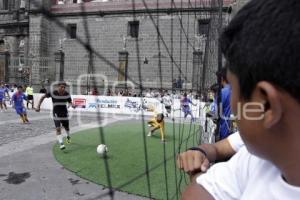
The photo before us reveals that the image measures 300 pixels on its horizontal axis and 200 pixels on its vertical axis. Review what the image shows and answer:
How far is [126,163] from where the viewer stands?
718cm

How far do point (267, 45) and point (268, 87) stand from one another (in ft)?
0.24

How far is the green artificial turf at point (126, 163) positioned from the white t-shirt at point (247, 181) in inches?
104

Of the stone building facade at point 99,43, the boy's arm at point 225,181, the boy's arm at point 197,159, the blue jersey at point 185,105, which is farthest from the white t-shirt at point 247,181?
the stone building facade at point 99,43

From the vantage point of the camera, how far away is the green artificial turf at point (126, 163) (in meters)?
5.59

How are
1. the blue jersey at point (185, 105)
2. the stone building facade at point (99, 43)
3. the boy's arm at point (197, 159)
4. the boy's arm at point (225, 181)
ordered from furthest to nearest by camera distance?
the stone building facade at point (99, 43)
the blue jersey at point (185, 105)
the boy's arm at point (197, 159)
the boy's arm at point (225, 181)

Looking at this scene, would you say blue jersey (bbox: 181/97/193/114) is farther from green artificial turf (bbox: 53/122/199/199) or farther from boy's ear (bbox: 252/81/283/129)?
boy's ear (bbox: 252/81/283/129)

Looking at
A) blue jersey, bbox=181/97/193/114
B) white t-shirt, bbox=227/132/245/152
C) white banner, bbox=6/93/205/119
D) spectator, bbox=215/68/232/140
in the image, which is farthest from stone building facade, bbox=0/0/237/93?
white t-shirt, bbox=227/132/245/152

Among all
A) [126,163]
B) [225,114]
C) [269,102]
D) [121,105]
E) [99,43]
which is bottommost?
[126,163]

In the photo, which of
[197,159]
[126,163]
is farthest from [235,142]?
[126,163]

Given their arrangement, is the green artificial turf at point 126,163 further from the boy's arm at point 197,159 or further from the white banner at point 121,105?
the white banner at point 121,105

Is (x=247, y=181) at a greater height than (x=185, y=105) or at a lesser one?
greater

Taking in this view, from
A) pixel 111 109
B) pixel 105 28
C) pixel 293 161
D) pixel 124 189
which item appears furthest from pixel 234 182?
pixel 105 28

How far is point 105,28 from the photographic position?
107ft

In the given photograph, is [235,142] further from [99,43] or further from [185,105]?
[99,43]
